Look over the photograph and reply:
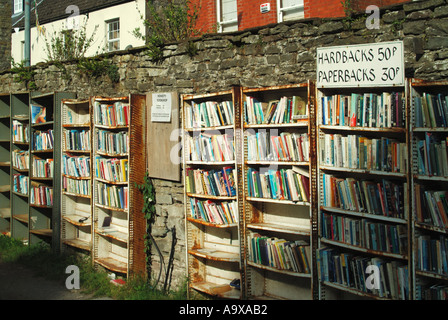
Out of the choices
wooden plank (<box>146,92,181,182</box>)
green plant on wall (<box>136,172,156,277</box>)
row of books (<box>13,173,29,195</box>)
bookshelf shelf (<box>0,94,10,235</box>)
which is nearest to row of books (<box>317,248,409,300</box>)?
wooden plank (<box>146,92,181,182</box>)

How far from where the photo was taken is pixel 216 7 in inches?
460

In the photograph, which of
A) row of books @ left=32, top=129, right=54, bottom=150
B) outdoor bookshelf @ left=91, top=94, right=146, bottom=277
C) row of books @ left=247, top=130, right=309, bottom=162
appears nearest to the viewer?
row of books @ left=247, top=130, right=309, bottom=162

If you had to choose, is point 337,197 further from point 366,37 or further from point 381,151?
point 366,37

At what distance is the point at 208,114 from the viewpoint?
229 inches

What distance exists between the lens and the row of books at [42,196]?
8318 mm

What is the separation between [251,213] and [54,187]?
3927 millimetres

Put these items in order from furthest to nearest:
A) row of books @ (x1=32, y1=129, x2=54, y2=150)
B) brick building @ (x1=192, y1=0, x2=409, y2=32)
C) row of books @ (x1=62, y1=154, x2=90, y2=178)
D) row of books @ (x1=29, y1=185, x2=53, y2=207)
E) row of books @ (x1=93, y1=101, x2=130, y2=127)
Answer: brick building @ (x1=192, y1=0, x2=409, y2=32), row of books @ (x1=29, y1=185, x2=53, y2=207), row of books @ (x1=32, y1=129, x2=54, y2=150), row of books @ (x1=62, y1=154, x2=90, y2=178), row of books @ (x1=93, y1=101, x2=130, y2=127)

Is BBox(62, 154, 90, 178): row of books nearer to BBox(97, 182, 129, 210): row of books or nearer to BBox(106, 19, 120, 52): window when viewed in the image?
BBox(97, 182, 129, 210): row of books

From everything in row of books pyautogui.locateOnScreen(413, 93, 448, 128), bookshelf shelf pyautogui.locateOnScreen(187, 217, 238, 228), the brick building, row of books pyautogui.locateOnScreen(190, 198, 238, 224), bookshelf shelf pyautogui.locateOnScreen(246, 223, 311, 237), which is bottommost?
bookshelf shelf pyautogui.locateOnScreen(187, 217, 238, 228)

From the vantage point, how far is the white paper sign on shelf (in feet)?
20.9

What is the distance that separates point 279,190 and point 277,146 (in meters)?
0.46

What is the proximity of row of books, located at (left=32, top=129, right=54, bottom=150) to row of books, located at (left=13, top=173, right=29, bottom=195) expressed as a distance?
0.76m

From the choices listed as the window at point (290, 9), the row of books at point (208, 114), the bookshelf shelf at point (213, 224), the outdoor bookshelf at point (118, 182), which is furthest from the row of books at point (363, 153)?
the window at point (290, 9)
